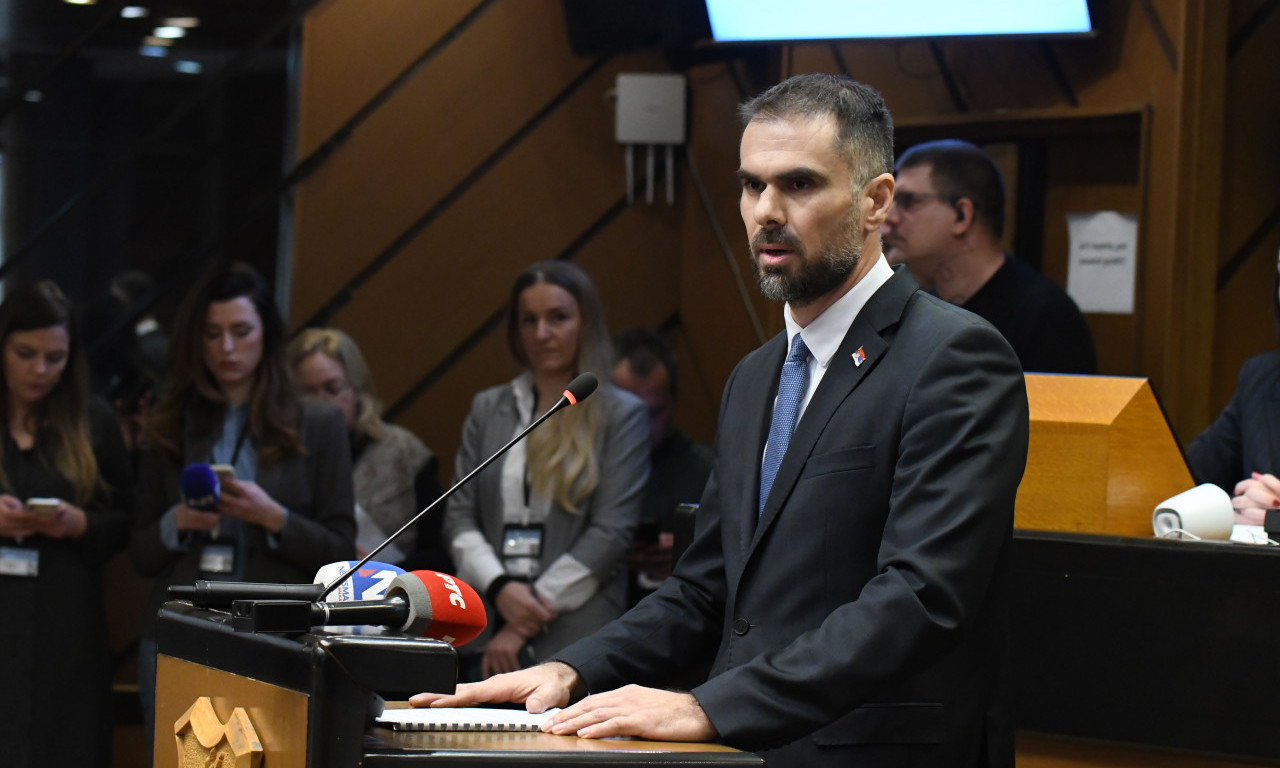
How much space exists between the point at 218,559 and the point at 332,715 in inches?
92.9

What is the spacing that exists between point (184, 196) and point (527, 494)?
1865mm

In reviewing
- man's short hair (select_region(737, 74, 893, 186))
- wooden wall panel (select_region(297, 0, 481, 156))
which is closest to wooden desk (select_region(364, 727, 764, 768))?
man's short hair (select_region(737, 74, 893, 186))

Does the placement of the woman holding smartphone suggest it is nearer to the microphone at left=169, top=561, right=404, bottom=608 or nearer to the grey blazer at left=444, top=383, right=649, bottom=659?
the grey blazer at left=444, top=383, right=649, bottom=659

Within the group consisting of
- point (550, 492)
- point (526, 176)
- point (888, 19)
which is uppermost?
point (888, 19)

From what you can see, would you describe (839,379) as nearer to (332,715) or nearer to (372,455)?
(332,715)

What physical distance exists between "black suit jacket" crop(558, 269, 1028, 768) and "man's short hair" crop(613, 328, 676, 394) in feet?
8.06

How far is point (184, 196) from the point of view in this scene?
4871 millimetres

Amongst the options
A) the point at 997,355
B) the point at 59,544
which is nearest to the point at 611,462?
the point at 59,544

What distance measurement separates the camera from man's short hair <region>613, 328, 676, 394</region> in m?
4.37

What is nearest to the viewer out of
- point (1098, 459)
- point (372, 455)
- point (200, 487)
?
point (1098, 459)

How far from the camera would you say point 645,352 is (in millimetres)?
4410

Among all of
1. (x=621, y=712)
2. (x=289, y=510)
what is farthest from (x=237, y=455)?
(x=621, y=712)

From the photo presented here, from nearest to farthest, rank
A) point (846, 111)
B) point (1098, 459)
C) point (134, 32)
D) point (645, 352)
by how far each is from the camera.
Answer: point (846, 111) < point (1098, 459) < point (645, 352) < point (134, 32)

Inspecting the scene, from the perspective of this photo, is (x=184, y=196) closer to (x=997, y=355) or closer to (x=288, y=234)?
(x=288, y=234)
